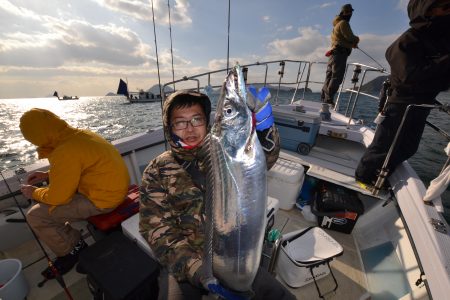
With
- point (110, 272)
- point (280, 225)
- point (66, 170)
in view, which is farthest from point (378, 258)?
point (66, 170)

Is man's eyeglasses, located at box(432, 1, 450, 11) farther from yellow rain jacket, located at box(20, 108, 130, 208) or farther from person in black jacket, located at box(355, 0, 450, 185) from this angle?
yellow rain jacket, located at box(20, 108, 130, 208)

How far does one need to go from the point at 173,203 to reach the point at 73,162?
1464 mm

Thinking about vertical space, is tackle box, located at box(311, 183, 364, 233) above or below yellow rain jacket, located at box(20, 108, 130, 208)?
below

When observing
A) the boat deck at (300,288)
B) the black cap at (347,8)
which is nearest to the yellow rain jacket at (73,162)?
the boat deck at (300,288)

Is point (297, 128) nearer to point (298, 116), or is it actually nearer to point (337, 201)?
point (298, 116)

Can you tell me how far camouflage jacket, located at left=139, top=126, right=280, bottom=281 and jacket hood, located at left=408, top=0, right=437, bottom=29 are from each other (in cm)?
240

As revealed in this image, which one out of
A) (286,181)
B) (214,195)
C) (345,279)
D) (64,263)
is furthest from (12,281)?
(345,279)

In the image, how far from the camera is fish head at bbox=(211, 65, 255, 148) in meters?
1.14

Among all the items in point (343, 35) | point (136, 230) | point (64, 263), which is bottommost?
point (64, 263)

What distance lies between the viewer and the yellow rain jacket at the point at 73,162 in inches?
97.4

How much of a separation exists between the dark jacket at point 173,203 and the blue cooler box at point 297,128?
10.1 ft

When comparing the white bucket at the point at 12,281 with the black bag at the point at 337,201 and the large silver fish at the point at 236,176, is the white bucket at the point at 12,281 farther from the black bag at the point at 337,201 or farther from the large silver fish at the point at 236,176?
the black bag at the point at 337,201

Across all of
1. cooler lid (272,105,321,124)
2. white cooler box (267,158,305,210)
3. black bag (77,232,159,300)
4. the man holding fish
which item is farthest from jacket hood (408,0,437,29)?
black bag (77,232,159,300)

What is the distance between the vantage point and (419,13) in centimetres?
240
